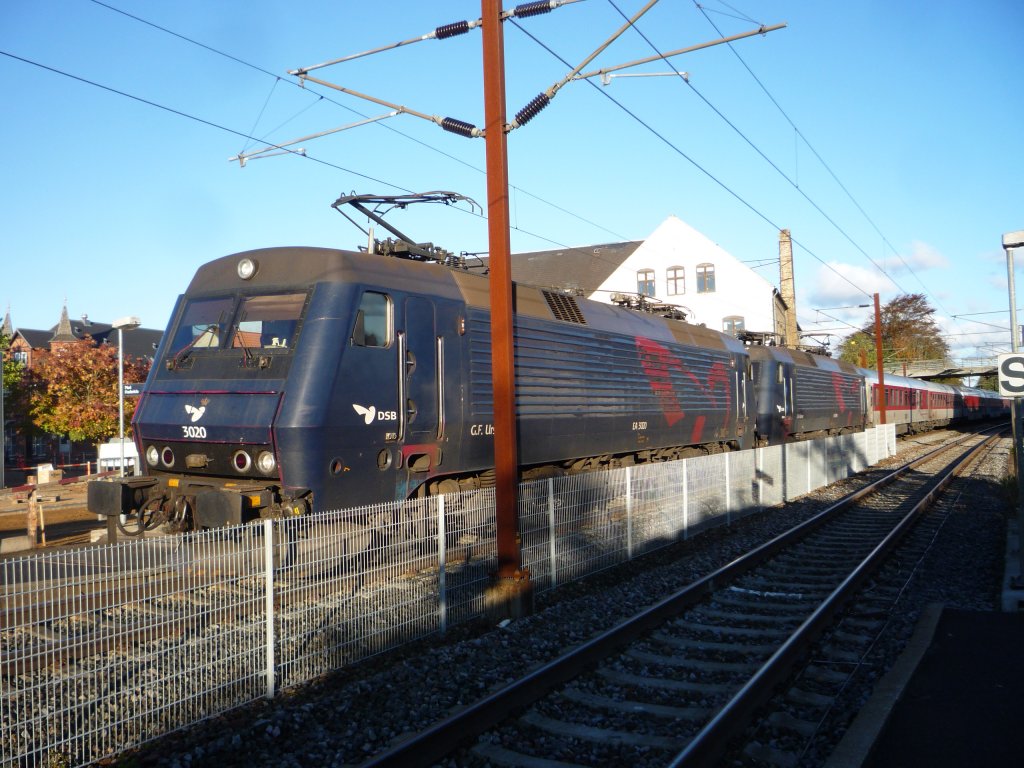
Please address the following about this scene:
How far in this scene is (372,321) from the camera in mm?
8938

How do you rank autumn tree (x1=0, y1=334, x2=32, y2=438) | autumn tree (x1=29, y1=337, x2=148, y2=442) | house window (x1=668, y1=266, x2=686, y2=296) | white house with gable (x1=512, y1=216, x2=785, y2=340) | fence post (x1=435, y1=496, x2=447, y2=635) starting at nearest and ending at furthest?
fence post (x1=435, y1=496, x2=447, y2=635) → autumn tree (x1=29, y1=337, x2=148, y2=442) → autumn tree (x1=0, y1=334, x2=32, y2=438) → white house with gable (x1=512, y1=216, x2=785, y2=340) → house window (x1=668, y1=266, x2=686, y2=296)

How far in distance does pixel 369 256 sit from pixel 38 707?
562 cm

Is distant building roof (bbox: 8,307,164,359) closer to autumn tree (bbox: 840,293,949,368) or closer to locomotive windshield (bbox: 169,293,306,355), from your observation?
locomotive windshield (bbox: 169,293,306,355)

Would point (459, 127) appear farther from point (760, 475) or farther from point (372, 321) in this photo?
point (760, 475)

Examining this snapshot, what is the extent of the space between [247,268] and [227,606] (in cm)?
468

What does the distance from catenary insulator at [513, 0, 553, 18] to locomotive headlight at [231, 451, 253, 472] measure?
5256mm

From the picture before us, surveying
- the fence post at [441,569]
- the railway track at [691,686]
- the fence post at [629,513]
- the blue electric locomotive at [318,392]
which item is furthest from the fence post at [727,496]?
the fence post at [441,569]

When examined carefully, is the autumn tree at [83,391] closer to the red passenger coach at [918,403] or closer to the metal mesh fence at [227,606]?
the metal mesh fence at [227,606]

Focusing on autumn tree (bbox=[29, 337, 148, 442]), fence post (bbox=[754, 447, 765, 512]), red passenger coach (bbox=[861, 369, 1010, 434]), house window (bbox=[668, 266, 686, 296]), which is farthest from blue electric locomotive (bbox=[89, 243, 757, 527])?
house window (bbox=[668, 266, 686, 296])

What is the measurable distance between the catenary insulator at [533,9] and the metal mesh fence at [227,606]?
4.90 metres

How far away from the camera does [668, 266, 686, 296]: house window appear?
151 ft

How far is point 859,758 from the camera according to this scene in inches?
186

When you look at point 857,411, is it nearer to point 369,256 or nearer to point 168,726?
point 369,256

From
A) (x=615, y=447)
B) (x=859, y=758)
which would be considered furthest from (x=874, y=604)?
(x=615, y=447)
